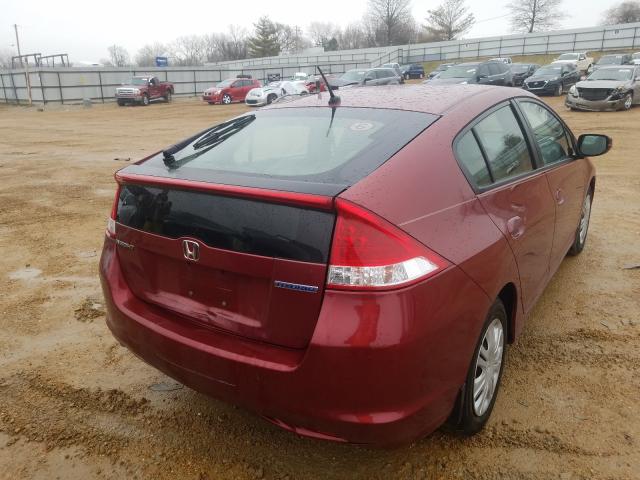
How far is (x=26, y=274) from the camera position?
483cm

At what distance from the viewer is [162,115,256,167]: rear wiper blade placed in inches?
107

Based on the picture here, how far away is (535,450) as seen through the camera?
2.44 meters

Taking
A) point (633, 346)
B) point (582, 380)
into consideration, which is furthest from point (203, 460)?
point (633, 346)

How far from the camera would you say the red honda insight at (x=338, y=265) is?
1869 millimetres

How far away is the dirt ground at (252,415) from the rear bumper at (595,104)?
15.0m

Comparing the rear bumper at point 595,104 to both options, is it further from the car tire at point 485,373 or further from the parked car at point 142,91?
the parked car at point 142,91

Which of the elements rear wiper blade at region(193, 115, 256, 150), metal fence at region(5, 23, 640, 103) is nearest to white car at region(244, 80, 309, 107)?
metal fence at region(5, 23, 640, 103)

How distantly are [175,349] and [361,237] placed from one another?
3.24 ft

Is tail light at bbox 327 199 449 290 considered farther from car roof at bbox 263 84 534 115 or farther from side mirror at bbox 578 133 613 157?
side mirror at bbox 578 133 613 157

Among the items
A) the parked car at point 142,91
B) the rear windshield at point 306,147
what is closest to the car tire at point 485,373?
the rear windshield at point 306,147

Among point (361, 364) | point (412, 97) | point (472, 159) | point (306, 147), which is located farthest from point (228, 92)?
point (361, 364)

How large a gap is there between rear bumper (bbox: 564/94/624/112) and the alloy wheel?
719 inches

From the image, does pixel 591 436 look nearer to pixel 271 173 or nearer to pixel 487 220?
pixel 487 220

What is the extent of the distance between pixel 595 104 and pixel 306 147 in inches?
735
